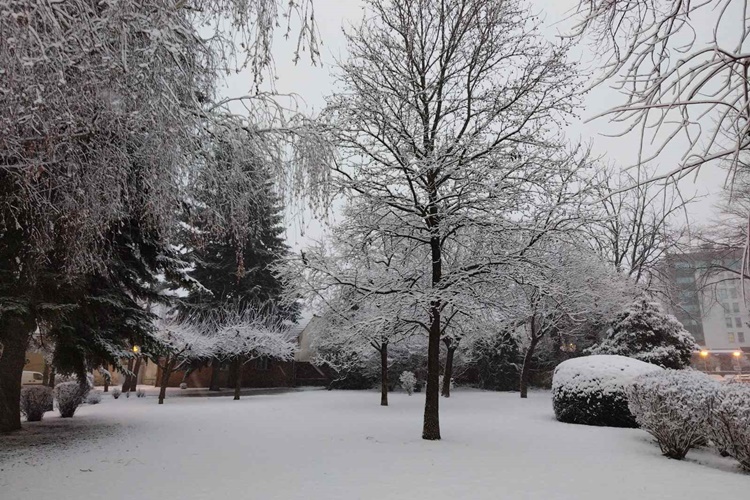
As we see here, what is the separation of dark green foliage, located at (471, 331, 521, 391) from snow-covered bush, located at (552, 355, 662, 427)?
11.8 m

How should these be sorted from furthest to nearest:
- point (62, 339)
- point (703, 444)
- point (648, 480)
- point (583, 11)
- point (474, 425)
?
1. point (474, 425)
2. point (62, 339)
3. point (703, 444)
4. point (648, 480)
5. point (583, 11)

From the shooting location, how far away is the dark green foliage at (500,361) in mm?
23484

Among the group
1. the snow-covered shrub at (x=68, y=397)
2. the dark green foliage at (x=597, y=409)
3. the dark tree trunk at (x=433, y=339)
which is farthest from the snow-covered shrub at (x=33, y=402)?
the dark green foliage at (x=597, y=409)

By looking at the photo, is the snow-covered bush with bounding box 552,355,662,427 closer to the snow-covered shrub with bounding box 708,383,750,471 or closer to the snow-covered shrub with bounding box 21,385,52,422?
the snow-covered shrub with bounding box 708,383,750,471

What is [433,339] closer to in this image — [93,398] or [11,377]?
[11,377]

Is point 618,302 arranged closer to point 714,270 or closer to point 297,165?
point 714,270

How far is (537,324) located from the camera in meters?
20.5

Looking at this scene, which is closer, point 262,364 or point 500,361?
point 500,361

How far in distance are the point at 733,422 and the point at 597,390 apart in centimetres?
424

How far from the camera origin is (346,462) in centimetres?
710

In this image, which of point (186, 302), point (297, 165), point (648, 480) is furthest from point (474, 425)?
point (186, 302)

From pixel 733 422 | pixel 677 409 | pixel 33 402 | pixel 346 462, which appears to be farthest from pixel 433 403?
pixel 33 402

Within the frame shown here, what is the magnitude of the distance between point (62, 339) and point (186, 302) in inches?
616

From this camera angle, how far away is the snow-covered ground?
5547 mm
